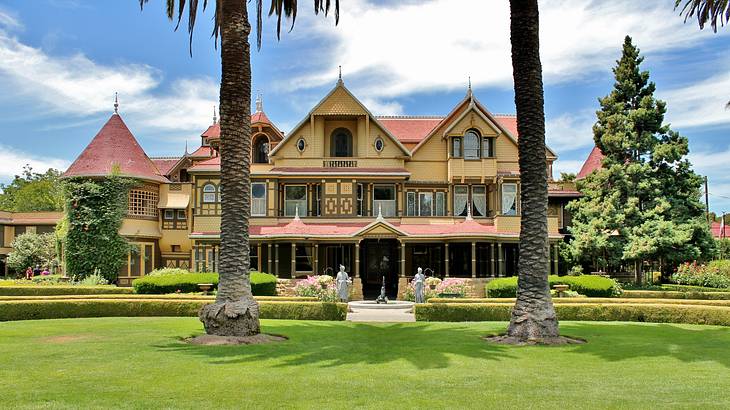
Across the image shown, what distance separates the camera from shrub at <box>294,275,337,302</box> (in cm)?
3003

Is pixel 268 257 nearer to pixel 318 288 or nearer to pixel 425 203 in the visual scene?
pixel 318 288

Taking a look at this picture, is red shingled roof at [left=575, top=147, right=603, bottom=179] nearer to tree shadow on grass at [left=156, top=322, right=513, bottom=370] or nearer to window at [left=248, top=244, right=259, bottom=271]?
window at [left=248, top=244, right=259, bottom=271]

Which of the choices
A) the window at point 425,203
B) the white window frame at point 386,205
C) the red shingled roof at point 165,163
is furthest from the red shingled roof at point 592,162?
the red shingled roof at point 165,163

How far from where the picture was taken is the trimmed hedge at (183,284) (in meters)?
30.7

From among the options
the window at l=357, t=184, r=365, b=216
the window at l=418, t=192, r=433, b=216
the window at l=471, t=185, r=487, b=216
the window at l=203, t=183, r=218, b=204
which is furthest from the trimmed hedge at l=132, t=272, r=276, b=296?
the window at l=471, t=185, r=487, b=216

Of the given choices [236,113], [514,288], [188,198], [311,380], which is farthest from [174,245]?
[311,380]

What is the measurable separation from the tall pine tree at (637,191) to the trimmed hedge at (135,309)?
68.9 feet

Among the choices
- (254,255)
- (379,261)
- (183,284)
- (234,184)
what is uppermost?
(234,184)

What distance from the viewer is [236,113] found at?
16.8 metres

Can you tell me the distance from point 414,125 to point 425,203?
6.88 meters

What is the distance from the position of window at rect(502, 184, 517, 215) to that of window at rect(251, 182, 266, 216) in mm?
14346

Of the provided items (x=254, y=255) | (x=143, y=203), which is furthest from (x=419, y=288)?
(x=143, y=203)

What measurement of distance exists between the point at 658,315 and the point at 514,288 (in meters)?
8.64

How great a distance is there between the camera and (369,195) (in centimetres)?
3944
